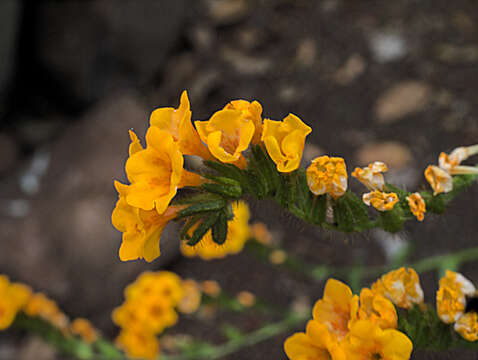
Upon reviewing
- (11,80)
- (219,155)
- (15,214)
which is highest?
(219,155)

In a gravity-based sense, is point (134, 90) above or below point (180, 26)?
below

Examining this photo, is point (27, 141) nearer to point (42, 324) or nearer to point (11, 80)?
point (11, 80)

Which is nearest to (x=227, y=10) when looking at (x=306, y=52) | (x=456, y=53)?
(x=306, y=52)

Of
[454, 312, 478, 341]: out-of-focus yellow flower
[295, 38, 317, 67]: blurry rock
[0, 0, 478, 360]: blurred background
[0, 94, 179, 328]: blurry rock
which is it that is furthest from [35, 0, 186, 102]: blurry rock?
[454, 312, 478, 341]: out-of-focus yellow flower

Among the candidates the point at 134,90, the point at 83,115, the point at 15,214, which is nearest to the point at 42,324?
the point at 15,214

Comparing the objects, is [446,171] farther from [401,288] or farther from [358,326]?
[358,326]

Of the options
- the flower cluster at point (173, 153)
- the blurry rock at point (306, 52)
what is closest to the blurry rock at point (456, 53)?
the blurry rock at point (306, 52)

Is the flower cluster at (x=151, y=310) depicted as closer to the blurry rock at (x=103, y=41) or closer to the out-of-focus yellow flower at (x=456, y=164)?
the out-of-focus yellow flower at (x=456, y=164)
